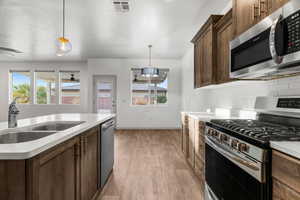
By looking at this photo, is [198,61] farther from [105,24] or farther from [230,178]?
[230,178]

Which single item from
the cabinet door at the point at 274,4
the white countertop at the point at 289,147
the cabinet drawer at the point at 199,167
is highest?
the cabinet door at the point at 274,4

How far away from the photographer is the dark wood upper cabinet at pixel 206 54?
2736 mm

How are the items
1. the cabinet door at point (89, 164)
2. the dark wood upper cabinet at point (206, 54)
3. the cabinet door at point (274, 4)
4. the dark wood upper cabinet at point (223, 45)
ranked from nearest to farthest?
the cabinet door at point (274, 4) < the cabinet door at point (89, 164) < the dark wood upper cabinet at point (223, 45) < the dark wood upper cabinet at point (206, 54)

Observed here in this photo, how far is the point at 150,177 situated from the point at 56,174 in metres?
1.86

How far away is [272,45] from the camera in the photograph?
4.15 feet

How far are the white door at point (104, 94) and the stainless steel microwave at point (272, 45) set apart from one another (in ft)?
19.8

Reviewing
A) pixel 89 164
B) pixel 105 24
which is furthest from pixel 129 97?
pixel 89 164

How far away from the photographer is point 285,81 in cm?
184

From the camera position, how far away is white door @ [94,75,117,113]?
7.43 m

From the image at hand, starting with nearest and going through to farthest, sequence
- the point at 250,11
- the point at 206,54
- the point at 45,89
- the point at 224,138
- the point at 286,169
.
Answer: the point at 286,169 → the point at 224,138 → the point at 250,11 → the point at 206,54 → the point at 45,89

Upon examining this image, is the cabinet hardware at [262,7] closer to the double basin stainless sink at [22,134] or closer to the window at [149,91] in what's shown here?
the double basin stainless sink at [22,134]

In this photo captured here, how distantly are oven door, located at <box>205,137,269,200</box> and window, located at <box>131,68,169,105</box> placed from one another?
18.3ft

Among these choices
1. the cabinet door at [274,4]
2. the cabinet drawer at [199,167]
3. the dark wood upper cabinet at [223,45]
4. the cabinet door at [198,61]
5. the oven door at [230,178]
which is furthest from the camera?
the cabinet door at [198,61]

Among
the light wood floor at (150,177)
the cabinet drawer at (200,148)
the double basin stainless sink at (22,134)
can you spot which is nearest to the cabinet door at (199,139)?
the cabinet drawer at (200,148)
